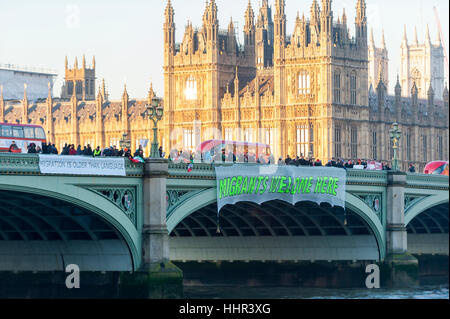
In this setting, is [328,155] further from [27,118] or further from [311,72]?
[27,118]

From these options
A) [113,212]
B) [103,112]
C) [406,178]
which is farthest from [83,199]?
[103,112]

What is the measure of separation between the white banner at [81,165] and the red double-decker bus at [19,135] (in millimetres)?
16004

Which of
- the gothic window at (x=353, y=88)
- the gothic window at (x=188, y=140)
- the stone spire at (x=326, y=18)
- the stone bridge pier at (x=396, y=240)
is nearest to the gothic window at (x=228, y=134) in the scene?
the gothic window at (x=188, y=140)

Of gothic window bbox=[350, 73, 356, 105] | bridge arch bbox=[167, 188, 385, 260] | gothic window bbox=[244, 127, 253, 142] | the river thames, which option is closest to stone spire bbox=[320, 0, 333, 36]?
gothic window bbox=[350, 73, 356, 105]

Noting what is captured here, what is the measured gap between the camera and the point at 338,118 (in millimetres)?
134750

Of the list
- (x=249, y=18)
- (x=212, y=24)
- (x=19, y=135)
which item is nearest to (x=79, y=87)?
(x=249, y=18)

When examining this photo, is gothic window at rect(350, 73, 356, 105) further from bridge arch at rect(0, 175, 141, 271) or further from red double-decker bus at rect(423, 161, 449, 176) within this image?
bridge arch at rect(0, 175, 141, 271)

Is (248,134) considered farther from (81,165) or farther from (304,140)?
(81,165)

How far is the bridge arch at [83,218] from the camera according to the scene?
63.4 metres

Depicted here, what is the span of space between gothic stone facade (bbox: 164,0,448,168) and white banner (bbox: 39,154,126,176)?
2631 inches

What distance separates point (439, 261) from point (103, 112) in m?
58.4

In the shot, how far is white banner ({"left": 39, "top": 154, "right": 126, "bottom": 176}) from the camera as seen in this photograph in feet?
209

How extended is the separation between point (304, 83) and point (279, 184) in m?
56.3
